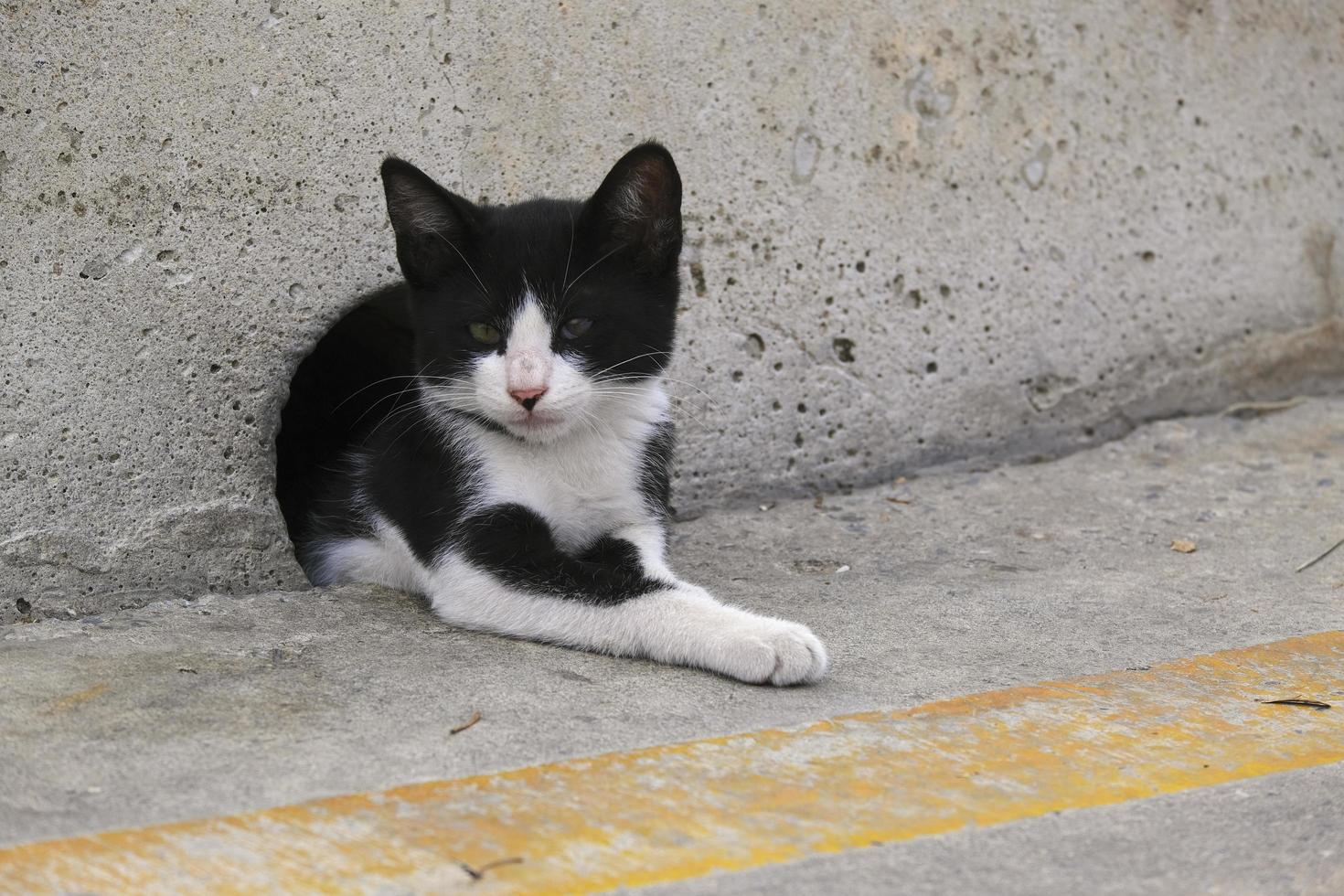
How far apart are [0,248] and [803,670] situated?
77.1 inches

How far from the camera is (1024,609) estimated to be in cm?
326

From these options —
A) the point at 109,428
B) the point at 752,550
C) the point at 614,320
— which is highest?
the point at 614,320

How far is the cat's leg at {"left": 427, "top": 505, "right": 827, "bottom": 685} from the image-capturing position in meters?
2.73

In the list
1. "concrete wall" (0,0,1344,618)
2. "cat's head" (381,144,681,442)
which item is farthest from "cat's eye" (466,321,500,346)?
"concrete wall" (0,0,1344,618)

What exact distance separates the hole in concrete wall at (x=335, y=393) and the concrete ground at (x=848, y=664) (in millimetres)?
823

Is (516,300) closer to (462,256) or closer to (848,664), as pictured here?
(462,256)

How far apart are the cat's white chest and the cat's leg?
0.17 feet

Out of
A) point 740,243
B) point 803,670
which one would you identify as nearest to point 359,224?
point 740,243

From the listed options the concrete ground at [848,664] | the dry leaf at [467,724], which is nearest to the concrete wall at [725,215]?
the concrete ground at [848,664]

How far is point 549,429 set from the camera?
122 inches

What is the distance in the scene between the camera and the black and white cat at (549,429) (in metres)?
2.94

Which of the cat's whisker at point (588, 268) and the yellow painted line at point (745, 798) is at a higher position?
the cat's whisker at point (588, 268)

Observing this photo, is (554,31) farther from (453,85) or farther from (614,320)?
(614,320)

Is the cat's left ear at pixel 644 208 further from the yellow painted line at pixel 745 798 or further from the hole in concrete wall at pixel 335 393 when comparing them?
the yellow painted line at pixel 745 798
